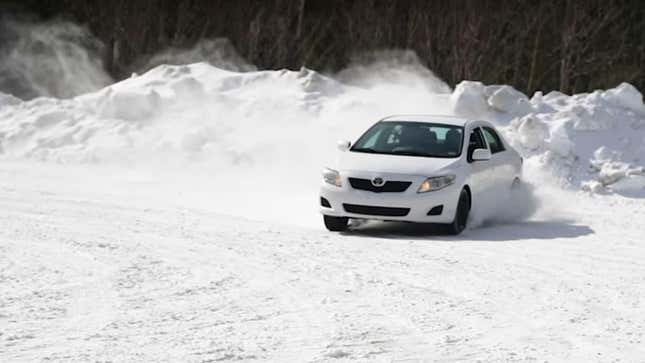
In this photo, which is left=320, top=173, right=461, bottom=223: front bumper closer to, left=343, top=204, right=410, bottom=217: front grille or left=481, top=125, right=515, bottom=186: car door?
left=343, top=204, right=410, bottom=217: front grille

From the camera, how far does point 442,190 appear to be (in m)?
14.2

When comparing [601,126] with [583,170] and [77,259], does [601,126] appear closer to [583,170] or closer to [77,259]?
[583,170]

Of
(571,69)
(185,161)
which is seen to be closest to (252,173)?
(185,161)

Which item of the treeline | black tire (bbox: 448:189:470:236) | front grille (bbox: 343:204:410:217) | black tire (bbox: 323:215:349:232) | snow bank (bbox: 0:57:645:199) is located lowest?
the treeline

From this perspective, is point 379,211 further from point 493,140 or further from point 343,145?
point 493,140

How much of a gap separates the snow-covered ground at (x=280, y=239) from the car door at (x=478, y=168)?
0.50 meters

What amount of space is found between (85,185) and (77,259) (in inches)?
294

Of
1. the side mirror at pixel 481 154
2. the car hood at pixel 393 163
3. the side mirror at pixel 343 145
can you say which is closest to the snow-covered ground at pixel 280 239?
the car hood at pixel 393 163

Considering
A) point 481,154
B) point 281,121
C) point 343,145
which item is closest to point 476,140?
point 481,154

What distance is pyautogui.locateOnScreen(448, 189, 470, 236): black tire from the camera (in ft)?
47.3

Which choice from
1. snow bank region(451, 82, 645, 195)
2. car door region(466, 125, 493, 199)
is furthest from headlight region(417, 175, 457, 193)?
snow bank region(451, 82, 645, 195)

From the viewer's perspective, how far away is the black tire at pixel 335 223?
14.5 meters

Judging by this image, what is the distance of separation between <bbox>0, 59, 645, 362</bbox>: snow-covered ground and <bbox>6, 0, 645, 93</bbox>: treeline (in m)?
7.30

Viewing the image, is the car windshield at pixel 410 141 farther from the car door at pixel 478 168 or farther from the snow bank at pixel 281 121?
the snow bank at pixel 281 121
